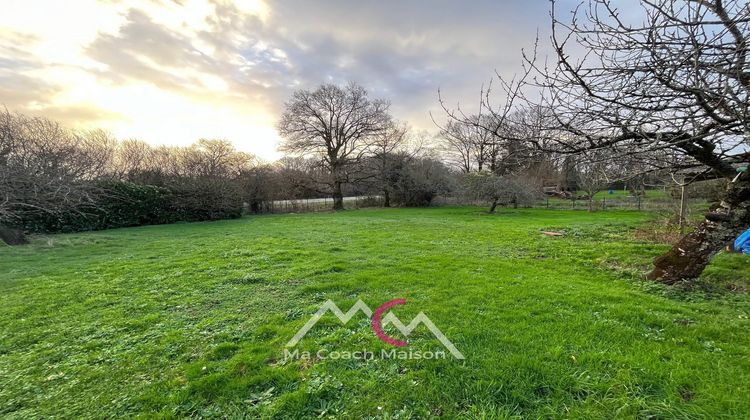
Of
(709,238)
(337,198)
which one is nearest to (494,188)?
(337,198)

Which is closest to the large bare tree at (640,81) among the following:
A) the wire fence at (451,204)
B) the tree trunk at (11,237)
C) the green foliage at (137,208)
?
the tree trunk at (11,237)

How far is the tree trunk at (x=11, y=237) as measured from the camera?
824 cm

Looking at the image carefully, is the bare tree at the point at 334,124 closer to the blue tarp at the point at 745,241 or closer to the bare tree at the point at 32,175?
the bare tree at the point at 32,175

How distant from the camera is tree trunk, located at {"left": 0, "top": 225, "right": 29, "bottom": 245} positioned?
8.24m

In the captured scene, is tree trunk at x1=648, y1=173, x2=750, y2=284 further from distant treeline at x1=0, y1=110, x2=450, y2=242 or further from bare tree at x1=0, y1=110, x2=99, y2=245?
distant treeline at x1=0, y1=110, x2=450, y2=242

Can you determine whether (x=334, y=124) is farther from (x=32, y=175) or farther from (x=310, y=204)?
(x=32, y=175)

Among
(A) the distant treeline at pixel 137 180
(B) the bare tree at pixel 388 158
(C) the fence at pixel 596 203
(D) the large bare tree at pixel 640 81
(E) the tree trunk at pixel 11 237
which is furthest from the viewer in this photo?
(B) the bare tree at pixel 388 158

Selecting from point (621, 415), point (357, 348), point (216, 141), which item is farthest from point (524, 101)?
point (216, 141)

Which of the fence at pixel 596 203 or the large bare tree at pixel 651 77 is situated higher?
the large bare tree at pixel 651 77

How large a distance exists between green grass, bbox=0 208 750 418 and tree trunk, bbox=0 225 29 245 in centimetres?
524

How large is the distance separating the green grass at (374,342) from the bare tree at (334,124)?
1733 centimetres

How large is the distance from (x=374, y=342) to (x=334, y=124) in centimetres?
2087

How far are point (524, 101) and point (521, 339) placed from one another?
2.08 meters

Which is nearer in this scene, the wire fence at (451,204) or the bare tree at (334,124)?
the wire fence at (451,204)
